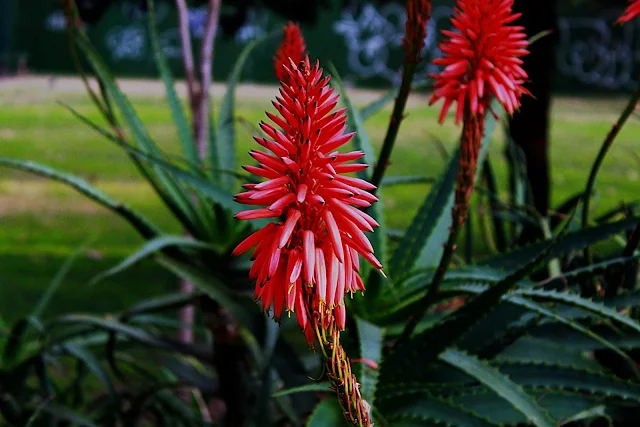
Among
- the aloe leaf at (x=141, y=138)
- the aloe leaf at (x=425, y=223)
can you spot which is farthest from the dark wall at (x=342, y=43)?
the aloe leaf at (x=425, y=223)

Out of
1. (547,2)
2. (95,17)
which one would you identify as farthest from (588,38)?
(95,17)

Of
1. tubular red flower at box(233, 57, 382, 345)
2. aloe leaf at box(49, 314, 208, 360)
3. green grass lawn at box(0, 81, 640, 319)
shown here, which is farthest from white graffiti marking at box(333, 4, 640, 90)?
tubular red flower at box(233, 57, 382, 345)

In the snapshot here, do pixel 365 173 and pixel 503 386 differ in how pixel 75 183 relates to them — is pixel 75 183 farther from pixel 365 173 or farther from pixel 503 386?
pixel 503 386

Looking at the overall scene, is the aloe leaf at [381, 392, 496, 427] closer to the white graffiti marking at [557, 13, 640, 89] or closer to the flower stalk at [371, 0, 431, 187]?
the flower stalk at [371, 0, 431, 187]

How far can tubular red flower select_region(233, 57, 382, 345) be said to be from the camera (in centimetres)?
48

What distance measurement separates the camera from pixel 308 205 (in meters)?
0.51

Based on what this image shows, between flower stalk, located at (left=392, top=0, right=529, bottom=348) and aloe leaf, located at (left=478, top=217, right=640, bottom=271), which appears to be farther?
aloe leaf, located at (left=478, top=217, right=640, bottom=271)

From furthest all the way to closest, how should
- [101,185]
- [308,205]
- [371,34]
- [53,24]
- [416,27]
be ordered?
[53,24] < [371,34] < [101,185] < [416,27] < [308,205]

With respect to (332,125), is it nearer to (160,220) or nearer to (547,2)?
(547,2)

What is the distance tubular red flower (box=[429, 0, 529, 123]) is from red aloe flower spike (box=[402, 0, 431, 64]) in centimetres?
4

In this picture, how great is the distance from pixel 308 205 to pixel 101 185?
17.4 ft

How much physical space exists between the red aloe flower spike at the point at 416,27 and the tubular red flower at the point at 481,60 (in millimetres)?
39

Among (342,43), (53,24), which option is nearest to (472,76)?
(342,43)

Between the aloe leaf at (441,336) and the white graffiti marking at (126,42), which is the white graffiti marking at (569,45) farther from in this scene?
the aloe leaf at (441,336)
